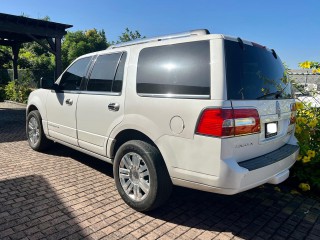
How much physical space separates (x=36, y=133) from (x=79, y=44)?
132ft

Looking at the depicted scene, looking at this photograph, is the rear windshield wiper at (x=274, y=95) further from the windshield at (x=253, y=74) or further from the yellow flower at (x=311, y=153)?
the yellow flower at (x=311, y=153)

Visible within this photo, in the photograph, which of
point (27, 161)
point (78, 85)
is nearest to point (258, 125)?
point (78, 85)

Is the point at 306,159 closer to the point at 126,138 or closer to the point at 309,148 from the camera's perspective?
the point at 309,148

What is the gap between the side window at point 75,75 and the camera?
14.5ft

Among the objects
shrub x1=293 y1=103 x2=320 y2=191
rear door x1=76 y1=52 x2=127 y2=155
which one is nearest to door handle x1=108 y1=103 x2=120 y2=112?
rear door x1=76 y1=52 x2=127 y2=155

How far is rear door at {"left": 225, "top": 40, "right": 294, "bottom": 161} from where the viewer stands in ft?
8.75

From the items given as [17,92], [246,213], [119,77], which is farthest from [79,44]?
[246,213]

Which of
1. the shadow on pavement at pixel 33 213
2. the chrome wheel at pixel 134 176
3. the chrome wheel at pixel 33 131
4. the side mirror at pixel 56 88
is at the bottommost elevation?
the shadow on pavement at pixel 33 213

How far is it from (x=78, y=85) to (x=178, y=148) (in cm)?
235

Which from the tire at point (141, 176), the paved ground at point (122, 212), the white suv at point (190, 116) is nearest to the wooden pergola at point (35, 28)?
the paved ground at point (122, 212)

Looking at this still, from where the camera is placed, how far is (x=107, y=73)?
391 cm

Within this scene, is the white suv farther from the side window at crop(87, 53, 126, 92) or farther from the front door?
the front door

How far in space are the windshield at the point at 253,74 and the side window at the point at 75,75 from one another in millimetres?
2523

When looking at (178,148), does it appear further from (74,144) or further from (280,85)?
(74,144)
